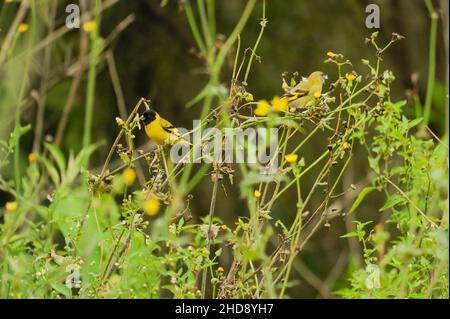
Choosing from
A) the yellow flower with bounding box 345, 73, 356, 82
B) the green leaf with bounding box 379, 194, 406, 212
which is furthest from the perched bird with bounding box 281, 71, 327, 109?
the green leaf with bounding box 379, 194, 406, 212

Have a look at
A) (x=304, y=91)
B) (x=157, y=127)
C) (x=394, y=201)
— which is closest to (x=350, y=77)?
(x=394, y=201)

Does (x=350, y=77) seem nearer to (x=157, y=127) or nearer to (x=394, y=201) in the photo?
(x=394, y=201)

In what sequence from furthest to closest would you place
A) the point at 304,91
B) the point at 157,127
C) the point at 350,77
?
1. the point at 157,127
2. the point at 304,91
3. the point at 350,77

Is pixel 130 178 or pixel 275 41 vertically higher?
pixel 275 41

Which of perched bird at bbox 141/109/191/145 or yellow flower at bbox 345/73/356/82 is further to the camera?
perched bird at bbox 141/109/191/145

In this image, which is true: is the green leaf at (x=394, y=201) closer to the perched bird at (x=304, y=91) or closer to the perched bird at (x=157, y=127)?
the perched bird at (x=304, y=91)

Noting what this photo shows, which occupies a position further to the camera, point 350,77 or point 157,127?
point 157,127

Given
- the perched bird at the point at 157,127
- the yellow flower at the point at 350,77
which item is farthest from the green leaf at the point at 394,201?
the perched bird at the point at 157,127

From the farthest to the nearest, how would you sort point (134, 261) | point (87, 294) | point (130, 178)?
1. point (134, 261)
2. point (87, 294)
3. point (130, 178)

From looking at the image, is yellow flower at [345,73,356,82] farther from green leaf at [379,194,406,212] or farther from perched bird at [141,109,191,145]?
perched bird at [141,109,191,145]

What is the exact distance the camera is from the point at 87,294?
2.64 meters

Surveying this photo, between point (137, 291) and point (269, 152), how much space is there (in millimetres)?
640

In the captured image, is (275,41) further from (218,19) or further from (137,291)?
(137,291)
